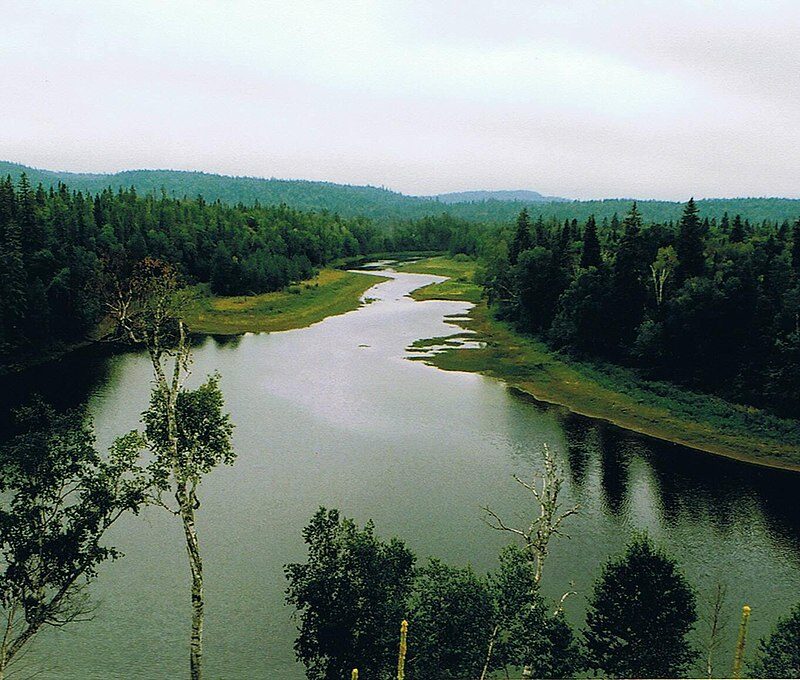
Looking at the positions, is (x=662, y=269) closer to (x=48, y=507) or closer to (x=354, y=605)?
(x=354, y=605)

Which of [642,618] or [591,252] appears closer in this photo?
[642,618]

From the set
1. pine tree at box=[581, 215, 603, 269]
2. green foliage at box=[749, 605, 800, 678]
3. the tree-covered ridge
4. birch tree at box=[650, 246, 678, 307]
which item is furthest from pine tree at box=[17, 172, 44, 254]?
green foliage at box=[749, 605, 800, 678]

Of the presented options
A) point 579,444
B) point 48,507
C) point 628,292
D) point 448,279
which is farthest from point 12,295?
point 448,279

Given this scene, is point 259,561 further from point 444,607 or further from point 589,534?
point 589,534

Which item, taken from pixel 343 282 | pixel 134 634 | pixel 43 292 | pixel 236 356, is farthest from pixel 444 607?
pixel 343 282

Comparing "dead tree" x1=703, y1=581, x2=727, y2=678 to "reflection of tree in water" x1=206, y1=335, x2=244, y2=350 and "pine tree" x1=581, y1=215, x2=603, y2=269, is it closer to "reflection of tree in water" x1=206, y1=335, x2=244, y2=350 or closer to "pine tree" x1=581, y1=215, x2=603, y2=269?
"pine tree" x1=581, y1=215, x2=603, y2=269
